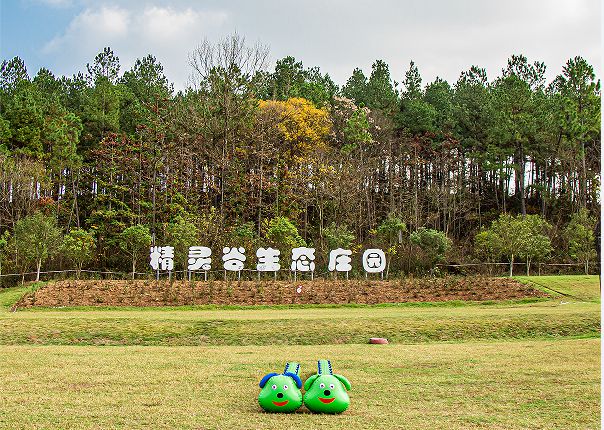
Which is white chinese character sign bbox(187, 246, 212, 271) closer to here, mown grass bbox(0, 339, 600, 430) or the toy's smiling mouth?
mown grass bbox(0, 339, 600, 430)

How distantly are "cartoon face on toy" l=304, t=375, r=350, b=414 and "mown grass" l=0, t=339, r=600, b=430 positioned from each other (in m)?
0.12

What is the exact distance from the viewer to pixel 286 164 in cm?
3903

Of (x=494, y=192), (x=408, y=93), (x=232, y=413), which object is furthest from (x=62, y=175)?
(x=232, y=413)

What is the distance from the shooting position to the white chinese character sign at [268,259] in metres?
25.4

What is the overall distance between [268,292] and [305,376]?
48.2ft

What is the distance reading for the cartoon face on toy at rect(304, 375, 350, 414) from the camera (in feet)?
20.1

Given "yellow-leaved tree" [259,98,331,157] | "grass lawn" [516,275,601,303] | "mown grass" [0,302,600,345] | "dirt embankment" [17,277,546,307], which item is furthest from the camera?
"yellow-leaved tree" [259,98,331,157]

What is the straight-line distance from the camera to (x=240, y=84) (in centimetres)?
3316

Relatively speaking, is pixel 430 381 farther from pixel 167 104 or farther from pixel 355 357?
pixel 167 104

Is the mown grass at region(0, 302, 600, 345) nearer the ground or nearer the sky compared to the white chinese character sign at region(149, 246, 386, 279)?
nearer the ground

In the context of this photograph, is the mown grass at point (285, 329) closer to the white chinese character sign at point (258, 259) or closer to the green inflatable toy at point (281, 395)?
the green inflatable toy at point (281, 395)

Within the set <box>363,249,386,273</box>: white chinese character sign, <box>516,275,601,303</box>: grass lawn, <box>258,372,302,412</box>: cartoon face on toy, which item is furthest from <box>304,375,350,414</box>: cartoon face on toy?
<box>363,249,386,273</box>: white chinese character sign

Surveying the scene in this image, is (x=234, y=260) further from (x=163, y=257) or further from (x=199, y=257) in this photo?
(x=163, y=257)

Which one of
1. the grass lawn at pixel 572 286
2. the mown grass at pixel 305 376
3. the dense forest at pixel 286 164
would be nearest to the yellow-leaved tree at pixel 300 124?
the dense forest at pixel 286 164
